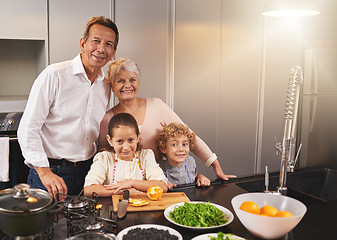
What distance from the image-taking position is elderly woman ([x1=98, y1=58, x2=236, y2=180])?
6.79 ft

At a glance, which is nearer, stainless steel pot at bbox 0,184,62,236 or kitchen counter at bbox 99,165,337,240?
stainless steel pot at bbox 0,184,62,236

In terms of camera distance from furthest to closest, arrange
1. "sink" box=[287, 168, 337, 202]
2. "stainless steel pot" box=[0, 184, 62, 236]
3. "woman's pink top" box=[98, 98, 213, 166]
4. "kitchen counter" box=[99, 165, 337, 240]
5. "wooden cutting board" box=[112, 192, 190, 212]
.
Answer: "woman's pink top" box=[98, 98, 213, 166] → "sink" box=[287, 168, 337, 202] → "wooden cutting board" box=[112, 192, 190, 212] → "kitchen counter" box=[99, 165, 337, 240] → "stainless steel pot" box=[0, 184, 62, 236]

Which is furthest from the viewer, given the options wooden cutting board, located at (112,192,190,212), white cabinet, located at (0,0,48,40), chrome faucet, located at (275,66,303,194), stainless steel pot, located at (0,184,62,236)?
white cabinet, located at (0,0,48,40)

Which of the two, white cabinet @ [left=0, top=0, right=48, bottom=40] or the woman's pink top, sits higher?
white cabinet @ [left=0, top=0, right=48, bottom=40]

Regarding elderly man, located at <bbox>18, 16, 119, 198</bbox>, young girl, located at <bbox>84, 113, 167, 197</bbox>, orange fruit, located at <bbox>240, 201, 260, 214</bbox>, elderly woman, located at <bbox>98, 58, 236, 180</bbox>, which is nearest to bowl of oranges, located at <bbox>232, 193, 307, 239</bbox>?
orange fruit, located at <bbox>240, 201, 260, 214</bbox>

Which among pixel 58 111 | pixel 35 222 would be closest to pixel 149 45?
pixel 58 111

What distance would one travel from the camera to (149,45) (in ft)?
10.2

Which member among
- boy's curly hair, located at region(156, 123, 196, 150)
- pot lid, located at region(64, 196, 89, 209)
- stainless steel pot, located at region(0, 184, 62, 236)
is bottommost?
pot lid, located at region(64, 196, 89, 209)

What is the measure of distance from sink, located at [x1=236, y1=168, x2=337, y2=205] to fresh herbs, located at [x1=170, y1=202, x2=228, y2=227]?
457 mm

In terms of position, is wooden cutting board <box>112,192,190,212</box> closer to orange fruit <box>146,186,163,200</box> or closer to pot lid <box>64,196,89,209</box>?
orange fruit <box>146,186,163,200</box>

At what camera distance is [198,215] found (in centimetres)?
124

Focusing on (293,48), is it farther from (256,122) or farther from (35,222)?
(35,222)

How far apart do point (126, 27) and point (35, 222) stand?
2.29m

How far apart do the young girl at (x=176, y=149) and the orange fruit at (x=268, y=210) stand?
2.74 ft
